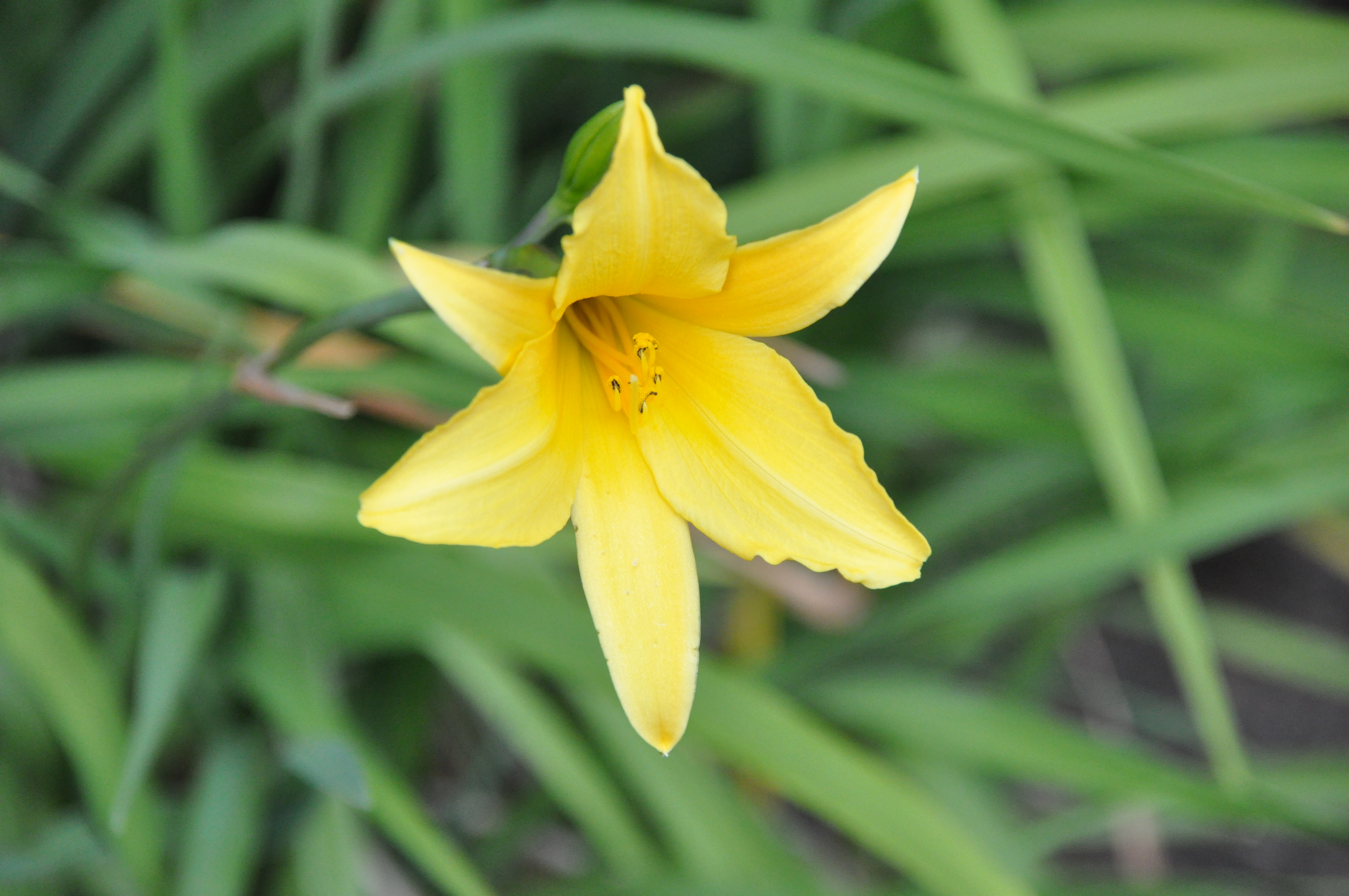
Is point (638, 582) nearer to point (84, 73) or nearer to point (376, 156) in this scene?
point (376, 156)

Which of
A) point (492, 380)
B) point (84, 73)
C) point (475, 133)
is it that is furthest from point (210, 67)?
point (492, 380)

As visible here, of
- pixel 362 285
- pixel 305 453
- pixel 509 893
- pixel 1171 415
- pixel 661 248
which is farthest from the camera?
pixel 1171 415

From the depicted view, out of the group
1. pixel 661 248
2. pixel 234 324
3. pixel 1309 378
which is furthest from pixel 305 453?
pixel 1309 378

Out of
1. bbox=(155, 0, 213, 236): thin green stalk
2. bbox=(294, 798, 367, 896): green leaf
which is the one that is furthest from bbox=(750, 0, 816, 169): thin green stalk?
bbox=(294, 798, 367, 896): green leaf

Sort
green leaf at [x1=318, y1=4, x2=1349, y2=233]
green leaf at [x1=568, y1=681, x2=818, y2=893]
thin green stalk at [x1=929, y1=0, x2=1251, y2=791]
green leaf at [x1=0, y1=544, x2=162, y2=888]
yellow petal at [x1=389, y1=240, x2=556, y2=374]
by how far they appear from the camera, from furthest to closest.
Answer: green leaf at [x1=568, y1=681, x2=818, y2=893] → thin green stalk at [x1=929, y1=0, x2=1251, y2=791] → green leaf at [x1=0, y1=544, x2=162, y2=888] → green leaf at [x1=318, y1=4, x2=1349, y2=233] → yellow petal at [x1=389, y1=240, x2=556, y2=374]

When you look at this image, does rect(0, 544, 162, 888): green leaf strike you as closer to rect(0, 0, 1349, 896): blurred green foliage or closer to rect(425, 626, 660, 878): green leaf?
rect(0, 0, 1349, 896): blurred green foliage

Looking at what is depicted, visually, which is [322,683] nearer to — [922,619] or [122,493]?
[122,493]
